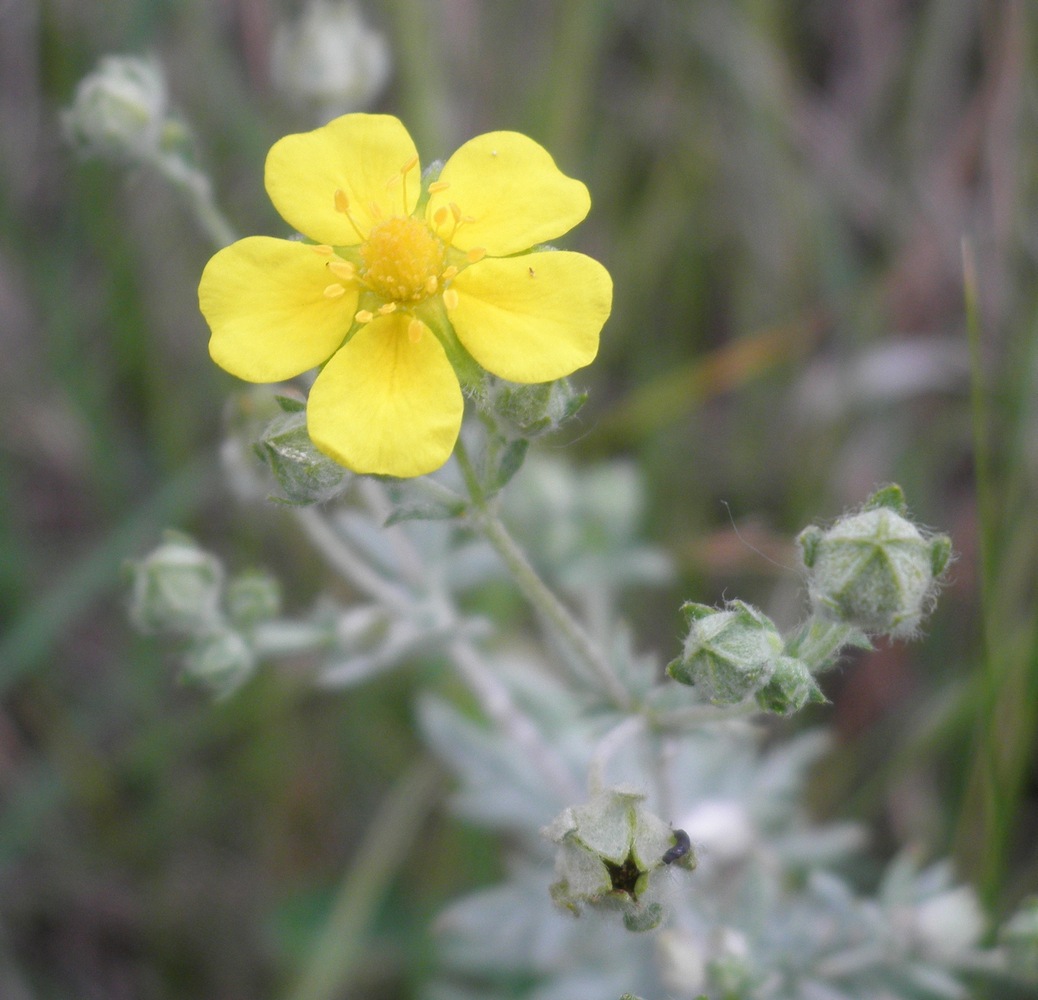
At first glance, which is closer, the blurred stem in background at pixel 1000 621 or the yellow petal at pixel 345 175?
the yellow petal at pixel 345 175

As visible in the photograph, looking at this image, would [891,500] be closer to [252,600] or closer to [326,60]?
[252,600]

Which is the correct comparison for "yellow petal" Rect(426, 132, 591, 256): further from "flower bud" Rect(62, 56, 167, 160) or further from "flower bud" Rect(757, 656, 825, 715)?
"flower bud" Rect(62, 56, 167, 160)

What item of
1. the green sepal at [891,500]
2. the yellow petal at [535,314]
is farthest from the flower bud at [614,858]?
the yellow petal at [535,314]

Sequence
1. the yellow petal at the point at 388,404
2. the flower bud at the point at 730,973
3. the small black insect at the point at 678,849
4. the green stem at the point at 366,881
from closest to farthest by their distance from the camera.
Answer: the yellow petal at the point at 388,404 < the small black insect at the point at 678,849 < the flower bud at the point at 730,973 < the green stem at the point at 366,881

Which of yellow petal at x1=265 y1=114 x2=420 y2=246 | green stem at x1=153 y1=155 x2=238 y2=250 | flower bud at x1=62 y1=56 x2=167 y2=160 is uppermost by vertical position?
flower bud at x1=62 y1=56 x2=167 y2=160

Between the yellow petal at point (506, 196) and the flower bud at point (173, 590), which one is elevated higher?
the yellow petal at point (506, 196)

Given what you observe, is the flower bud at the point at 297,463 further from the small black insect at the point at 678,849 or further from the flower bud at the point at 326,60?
the flower bud at the point at 326,60

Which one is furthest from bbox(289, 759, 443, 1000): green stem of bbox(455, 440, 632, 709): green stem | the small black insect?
the small black insect
